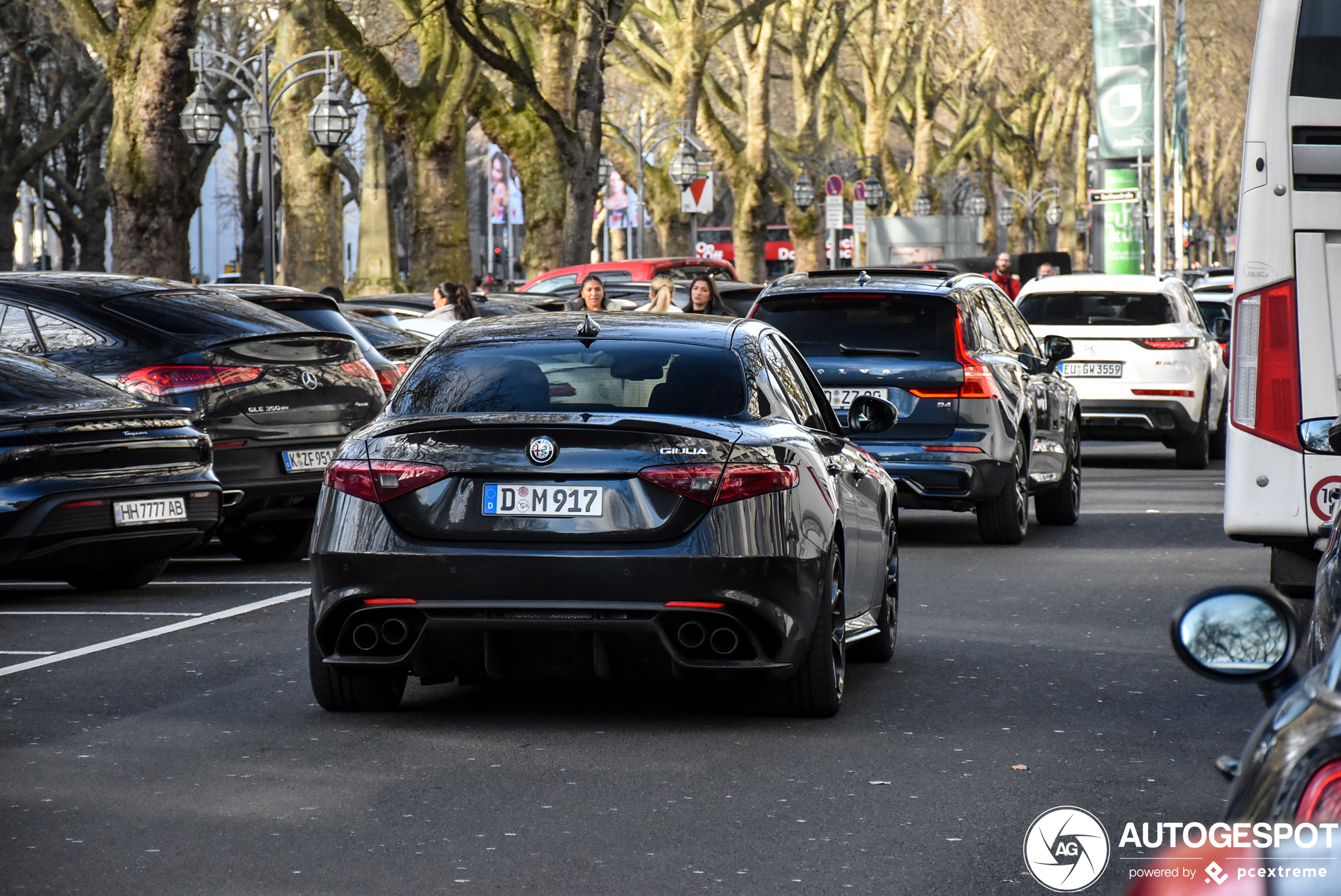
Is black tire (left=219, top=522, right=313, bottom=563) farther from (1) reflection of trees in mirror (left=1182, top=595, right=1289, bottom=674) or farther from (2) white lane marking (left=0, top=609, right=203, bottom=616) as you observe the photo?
(1) reflection of trees in mirror (left=1182, top=595, right=1289, bottom=674)

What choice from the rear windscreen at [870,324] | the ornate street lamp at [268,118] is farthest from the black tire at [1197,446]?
the ornate street lamp at [268,118]

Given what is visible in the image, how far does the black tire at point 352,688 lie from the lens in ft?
23.8

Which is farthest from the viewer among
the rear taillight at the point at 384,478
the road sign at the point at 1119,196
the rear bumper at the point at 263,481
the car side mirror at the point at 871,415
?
the road sign at the point at 1119,196

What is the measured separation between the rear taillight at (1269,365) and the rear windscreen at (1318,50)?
0.78m

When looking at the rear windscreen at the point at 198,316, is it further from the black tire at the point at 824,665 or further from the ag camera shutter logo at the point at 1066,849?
the ag camera shutter logo at the point at 1066,849

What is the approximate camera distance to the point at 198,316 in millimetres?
11938

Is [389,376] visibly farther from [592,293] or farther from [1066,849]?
[1066,849]

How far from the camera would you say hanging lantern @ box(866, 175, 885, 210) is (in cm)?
5809

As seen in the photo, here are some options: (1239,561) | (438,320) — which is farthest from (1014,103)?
(1239,561)

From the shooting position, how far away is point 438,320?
22609 millimetres

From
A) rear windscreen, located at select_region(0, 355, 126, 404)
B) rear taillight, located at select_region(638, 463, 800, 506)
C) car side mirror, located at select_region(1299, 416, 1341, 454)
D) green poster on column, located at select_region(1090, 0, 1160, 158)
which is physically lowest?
rear taillight, located at select_region(638, 463, 800, 506)

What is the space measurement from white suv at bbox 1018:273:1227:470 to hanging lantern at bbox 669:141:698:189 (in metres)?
23.0

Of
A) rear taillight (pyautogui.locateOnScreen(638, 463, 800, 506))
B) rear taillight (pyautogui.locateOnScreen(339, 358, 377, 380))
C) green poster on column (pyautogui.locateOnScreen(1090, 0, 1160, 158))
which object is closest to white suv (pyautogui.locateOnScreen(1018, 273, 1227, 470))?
rear taillight (pyautogui.locateOnScreen(339, 358, 377, 380))

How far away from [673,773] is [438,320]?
1659 cm
